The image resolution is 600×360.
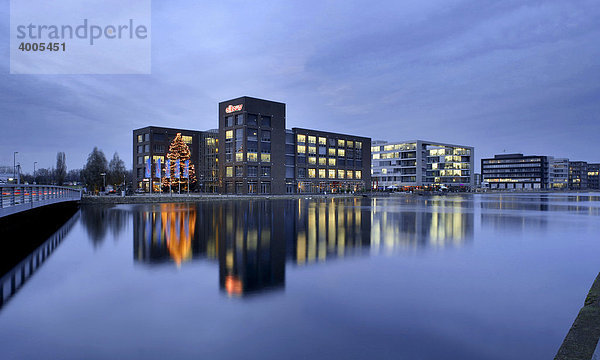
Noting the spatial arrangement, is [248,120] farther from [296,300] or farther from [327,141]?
[296,300]

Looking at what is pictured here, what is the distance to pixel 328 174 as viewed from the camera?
132 metres

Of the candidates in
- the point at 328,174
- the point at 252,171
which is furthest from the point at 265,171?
the point at 328,174

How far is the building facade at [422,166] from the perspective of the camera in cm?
17188

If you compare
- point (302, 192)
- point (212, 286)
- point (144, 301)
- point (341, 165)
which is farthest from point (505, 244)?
point (341, 165)

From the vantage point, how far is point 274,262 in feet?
51.8

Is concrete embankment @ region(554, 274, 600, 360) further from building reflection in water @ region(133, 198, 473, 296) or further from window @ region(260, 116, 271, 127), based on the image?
window @ region(260, 116, 271, 127)

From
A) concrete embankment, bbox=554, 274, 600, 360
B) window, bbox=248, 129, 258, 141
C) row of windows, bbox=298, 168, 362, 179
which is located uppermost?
window, bbox=248, 129, 258, 141

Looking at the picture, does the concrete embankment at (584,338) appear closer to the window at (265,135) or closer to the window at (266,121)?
the window at (265,135)

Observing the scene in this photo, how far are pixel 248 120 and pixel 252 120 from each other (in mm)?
1378

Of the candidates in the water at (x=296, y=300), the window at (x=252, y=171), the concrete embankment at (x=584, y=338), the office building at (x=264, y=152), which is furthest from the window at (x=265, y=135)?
the concrete embankment at (x=584, y=338)

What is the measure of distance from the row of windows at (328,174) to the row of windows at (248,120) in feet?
68.3

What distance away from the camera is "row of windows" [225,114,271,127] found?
10588 cm

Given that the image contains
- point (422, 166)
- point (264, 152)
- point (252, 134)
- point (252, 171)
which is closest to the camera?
point (252, 171)

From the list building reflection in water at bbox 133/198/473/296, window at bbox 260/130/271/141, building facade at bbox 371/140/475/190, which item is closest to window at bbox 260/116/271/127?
window at bbox 260/130/271/141
